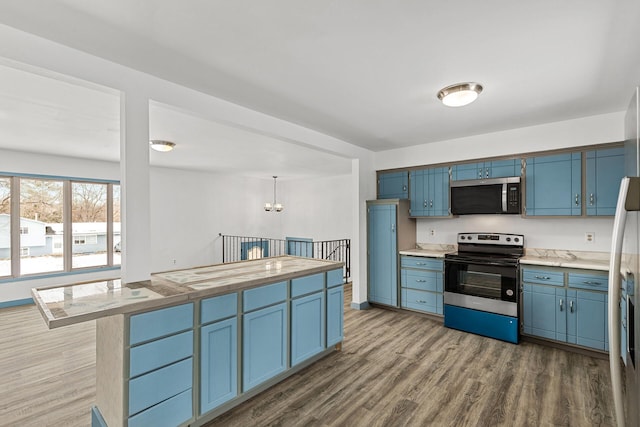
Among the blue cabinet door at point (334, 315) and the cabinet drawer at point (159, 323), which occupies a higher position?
the cabinet drawer at point (159, 323)

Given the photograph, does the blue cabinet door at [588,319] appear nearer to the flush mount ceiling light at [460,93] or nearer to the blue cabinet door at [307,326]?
the flush mount ceiling light at [460,93]

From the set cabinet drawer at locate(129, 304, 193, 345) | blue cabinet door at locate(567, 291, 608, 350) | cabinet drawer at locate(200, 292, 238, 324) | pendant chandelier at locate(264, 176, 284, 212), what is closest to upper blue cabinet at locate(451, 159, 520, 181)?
blue cabinet door at locate(567, 291, 608, 350)

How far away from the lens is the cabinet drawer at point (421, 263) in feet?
14.2

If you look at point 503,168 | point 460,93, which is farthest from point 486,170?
point 460,93

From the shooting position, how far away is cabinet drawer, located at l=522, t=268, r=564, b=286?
341 cm

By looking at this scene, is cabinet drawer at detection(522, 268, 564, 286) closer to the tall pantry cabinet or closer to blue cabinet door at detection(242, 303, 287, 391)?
the tall pantry cabinet

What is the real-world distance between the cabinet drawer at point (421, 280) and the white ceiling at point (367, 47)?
88.7 inches

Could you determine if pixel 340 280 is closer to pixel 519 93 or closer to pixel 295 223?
pixel 519 93

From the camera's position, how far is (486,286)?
380 centimetres

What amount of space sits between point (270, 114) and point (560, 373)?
12.5 feet

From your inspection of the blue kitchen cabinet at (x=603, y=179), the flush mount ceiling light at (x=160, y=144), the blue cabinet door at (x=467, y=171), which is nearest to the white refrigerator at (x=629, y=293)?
the blue kitchen cabinet at (x=603, y=179)

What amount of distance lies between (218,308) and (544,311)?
137 inches

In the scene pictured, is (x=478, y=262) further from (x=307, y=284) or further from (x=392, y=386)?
(x=307, y=284)

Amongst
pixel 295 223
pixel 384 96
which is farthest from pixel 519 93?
pixel 295 223
